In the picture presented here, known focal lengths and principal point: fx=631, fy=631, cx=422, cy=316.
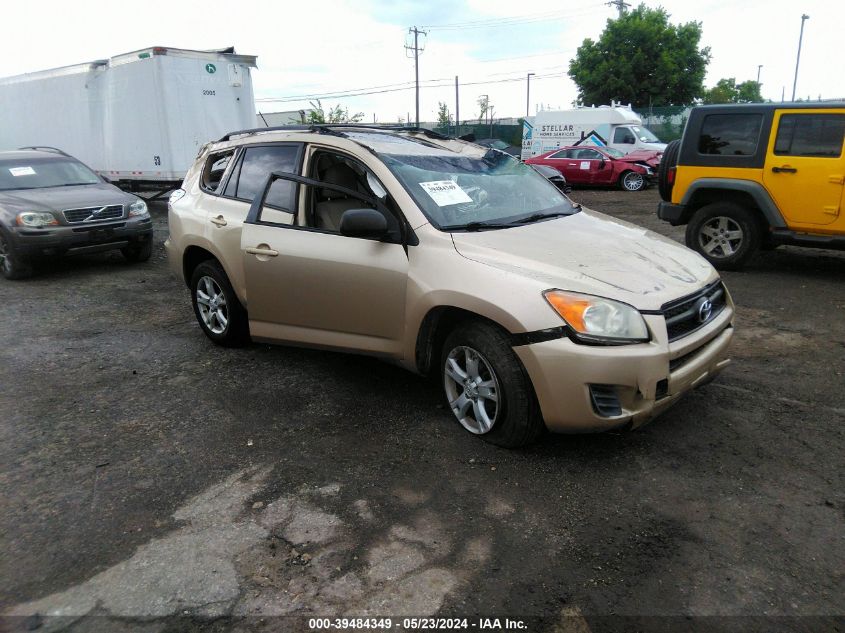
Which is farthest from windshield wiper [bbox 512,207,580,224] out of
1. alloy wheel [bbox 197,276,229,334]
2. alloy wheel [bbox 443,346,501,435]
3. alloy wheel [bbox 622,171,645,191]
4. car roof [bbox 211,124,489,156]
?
alloy wheel [bbox 622,171,645,191]

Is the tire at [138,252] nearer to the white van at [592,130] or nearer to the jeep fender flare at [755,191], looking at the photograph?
the jeep fender flare at [755,191]

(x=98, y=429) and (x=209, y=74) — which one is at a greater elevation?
(x=209, y=74)

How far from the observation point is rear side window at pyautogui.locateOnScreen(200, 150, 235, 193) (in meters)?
5.14

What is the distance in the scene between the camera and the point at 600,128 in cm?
2191

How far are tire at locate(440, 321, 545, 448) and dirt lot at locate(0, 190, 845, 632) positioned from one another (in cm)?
15

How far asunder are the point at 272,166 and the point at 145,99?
920 centimetres

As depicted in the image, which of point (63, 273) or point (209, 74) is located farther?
point (209, 74)

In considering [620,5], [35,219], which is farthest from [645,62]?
[35,219]

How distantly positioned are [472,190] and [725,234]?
4.74 m

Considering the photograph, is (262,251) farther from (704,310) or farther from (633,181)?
(633,181)

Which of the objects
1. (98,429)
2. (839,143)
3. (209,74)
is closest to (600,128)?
(209,74)

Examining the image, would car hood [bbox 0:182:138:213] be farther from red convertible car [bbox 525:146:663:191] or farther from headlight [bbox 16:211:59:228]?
red convertible car [bbox 525:146:663:191]

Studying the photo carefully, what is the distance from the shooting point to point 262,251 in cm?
430

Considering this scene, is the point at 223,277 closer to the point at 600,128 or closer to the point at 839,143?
the point at 839,143
